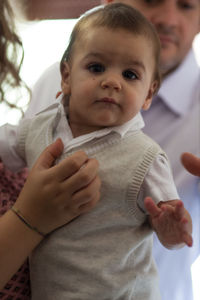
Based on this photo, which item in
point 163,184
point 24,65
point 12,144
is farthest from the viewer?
Result: point 24,65

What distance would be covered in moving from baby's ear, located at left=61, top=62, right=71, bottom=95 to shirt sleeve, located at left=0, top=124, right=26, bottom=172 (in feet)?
0.48

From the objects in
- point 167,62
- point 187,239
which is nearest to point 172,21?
point 167,62

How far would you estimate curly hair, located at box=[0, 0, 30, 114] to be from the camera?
2.56 ft

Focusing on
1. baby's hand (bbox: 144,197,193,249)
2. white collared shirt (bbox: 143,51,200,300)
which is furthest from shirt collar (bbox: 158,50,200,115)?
baby's hand (bbox: 144,197,193,249)

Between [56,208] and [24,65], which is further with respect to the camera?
→ [24,65]

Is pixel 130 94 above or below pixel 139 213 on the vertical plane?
above

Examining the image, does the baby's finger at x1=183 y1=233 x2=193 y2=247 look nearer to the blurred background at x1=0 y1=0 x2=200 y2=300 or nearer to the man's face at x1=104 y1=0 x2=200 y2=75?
the blurred background at x1=0 y1=0 x2=200 y2=300

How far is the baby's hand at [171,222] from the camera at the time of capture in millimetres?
507

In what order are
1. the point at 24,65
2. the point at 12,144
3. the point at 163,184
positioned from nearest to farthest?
the point at 163,184 → the point at 12,144 → the point at 24,65

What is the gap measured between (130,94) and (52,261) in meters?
0.33

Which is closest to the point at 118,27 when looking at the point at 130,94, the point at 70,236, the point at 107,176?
the point at 130,94

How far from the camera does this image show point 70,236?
634 mm

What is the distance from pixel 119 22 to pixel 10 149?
0.33 meters

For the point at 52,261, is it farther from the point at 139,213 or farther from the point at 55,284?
the point at 139,213
